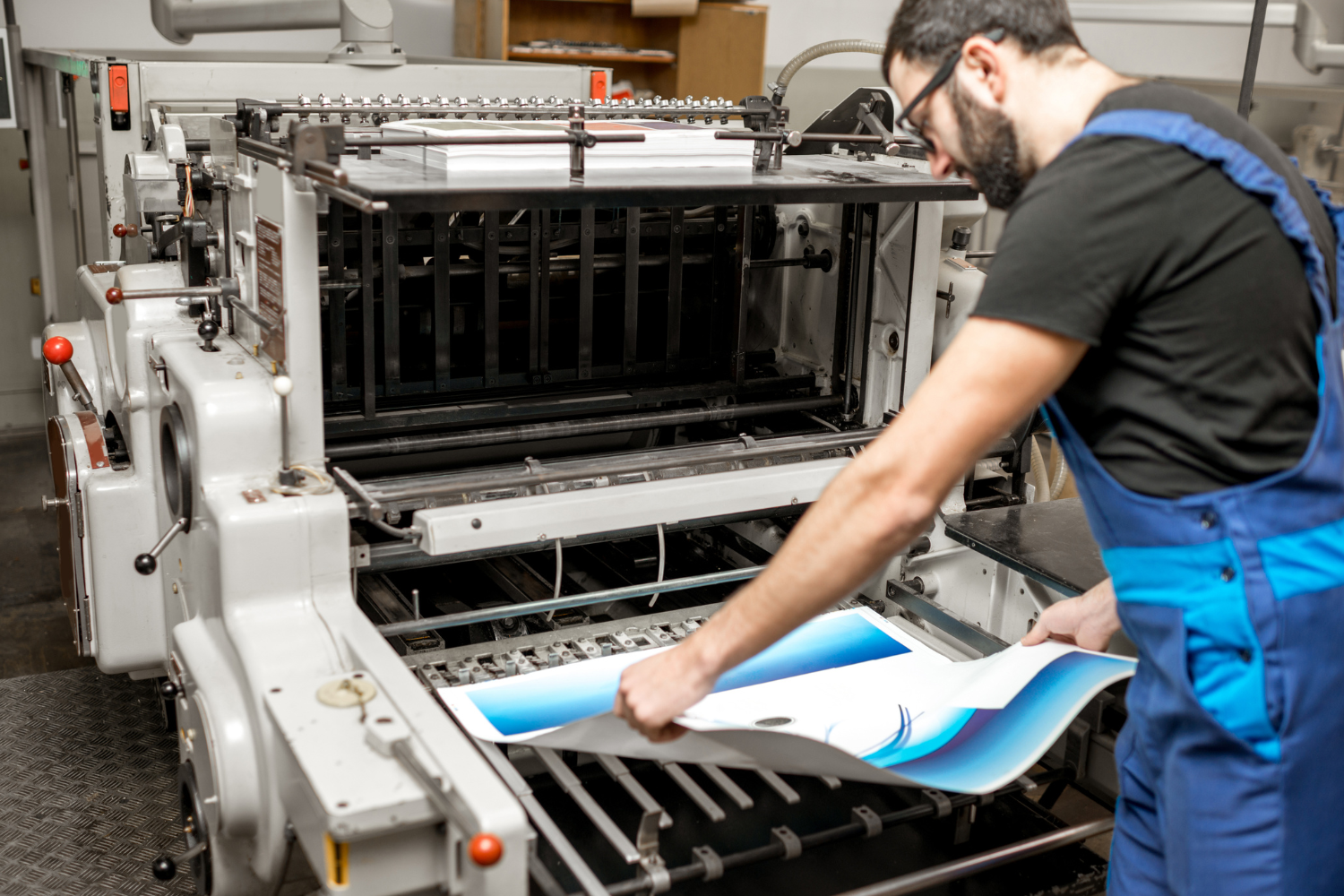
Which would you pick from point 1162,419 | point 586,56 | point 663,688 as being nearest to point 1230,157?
point 1162,419

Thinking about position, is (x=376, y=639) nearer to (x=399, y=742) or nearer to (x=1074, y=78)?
(x=399, y=742)

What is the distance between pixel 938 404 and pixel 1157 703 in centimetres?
43

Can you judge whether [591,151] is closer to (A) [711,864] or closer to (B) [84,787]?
(A) [711,864]

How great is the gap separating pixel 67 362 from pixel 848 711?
159cm

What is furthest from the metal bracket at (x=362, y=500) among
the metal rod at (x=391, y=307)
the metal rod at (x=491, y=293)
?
the metal rod at (x=491, y=293)

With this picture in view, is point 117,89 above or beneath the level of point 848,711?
above

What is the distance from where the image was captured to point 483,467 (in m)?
2.12

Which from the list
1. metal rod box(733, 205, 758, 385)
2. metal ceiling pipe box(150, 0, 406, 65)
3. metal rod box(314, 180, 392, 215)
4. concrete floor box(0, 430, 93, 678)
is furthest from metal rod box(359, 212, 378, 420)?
concrete floor box(0, 430, 93, 678)

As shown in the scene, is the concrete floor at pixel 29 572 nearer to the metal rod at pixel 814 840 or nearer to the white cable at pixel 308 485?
the white cable at pixel 308 485

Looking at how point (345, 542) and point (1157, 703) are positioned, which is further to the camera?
point (345, 542)

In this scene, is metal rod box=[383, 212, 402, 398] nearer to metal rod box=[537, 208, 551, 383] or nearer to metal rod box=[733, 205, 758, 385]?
metal rod box=[537, 208, 551, 383]

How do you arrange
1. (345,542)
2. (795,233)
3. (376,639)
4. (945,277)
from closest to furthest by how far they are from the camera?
(376,639), (345,542), (945,277), (795,233)

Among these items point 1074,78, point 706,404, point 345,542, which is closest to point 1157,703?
point 1074,78

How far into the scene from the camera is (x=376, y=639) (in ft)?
4.99
